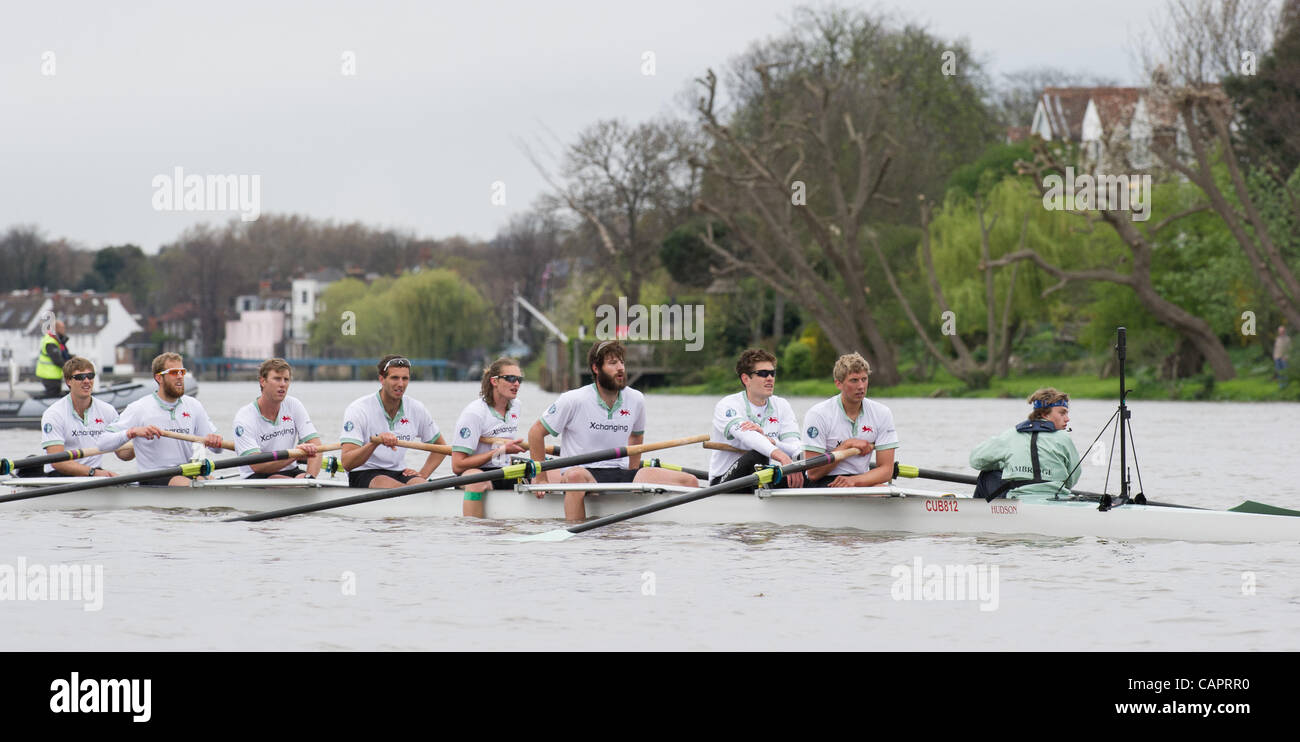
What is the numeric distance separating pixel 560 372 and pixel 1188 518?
145ft

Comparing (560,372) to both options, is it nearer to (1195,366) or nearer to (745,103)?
(745,103)

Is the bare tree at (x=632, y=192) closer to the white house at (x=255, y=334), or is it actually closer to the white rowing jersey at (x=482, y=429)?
the white rowing jersey at (x=482, y=429)

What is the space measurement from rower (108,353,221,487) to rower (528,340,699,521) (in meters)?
3.03

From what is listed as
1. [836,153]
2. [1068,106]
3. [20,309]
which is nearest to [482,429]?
[836,153]

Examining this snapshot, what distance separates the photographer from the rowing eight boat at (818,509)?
964 cm

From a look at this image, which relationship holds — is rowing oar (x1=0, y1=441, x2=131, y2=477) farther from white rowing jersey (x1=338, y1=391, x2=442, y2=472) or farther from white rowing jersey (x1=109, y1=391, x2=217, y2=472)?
white rowing jersey (x1=338, y1=391, x2=442, y2=472)

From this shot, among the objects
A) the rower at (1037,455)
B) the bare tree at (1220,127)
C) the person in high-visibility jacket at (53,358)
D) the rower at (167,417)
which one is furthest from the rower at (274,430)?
the bare tree at (1220,127)

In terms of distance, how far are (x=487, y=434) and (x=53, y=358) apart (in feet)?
44.1

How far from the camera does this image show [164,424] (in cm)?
1242

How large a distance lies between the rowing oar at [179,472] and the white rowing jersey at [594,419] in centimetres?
190

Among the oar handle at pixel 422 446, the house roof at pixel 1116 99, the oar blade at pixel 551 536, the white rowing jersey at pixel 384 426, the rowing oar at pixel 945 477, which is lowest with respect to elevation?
the oar blade at pixel 551 536

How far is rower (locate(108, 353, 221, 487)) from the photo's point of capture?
12266 mm

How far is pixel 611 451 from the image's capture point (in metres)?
10.6
